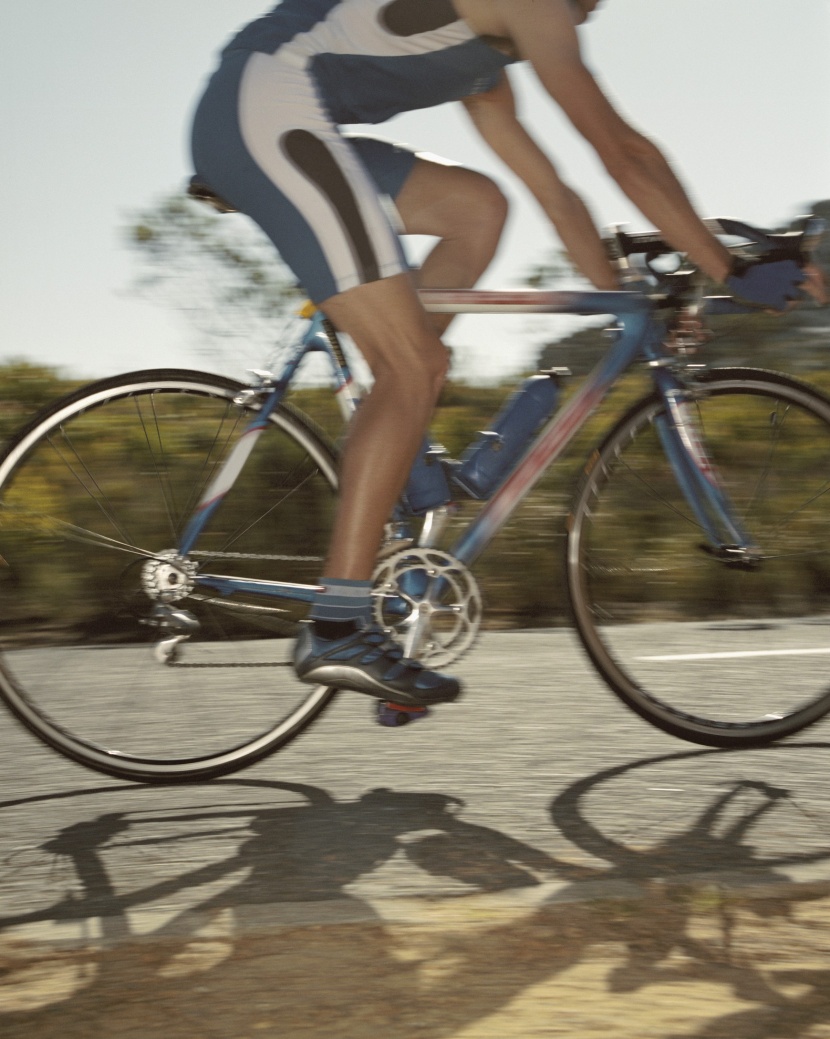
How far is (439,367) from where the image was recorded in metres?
3.29

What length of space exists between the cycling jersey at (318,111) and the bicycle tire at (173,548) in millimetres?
558

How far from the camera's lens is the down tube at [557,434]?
3.58 metres

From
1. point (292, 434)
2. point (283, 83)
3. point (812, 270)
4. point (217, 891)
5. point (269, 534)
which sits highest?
point (283, 83)

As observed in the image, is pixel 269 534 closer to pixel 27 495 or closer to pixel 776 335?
pixel 27 495

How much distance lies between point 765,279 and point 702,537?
77 centimetres

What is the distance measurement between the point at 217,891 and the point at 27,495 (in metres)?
1.29

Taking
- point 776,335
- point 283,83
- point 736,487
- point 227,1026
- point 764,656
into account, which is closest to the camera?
point 227,1026

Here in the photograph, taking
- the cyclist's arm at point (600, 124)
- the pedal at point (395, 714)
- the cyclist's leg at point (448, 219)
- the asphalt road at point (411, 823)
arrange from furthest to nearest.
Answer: the cyclist's leg at point (448, 219) → the pedal at point (395, 714) → the cyclist's arm at point (600, 124) → the asphalt road at point (411, 823)

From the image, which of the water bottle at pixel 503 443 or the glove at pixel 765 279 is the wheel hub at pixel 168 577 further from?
the glove at pixel 765 279

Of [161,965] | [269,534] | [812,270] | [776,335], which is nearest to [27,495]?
[269,534]

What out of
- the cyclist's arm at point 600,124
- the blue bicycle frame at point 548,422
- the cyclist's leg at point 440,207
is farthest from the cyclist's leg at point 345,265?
the cyclist's arm at point 600,124

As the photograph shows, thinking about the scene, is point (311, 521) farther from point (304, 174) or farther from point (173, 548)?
point (304, 174)

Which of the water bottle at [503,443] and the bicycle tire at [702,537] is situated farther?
the bicycle tire at [702,537]

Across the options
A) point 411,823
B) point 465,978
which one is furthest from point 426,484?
point 465,978
